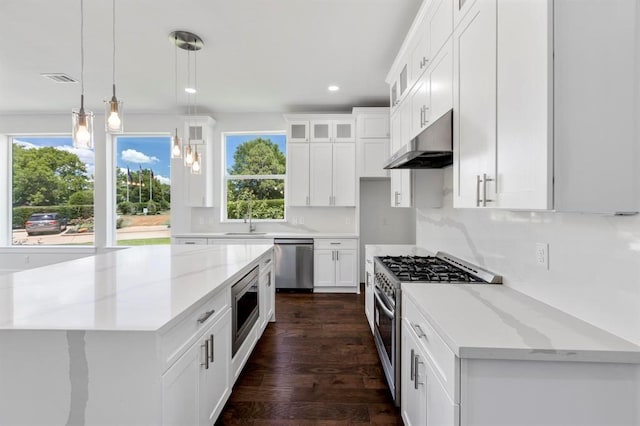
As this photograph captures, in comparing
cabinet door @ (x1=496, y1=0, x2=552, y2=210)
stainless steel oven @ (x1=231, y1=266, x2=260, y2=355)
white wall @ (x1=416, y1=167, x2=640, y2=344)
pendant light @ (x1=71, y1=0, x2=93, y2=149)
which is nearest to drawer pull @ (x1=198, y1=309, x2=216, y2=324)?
stainless steel oven @ (x1=231, y1=266, x2=260, y2=355)

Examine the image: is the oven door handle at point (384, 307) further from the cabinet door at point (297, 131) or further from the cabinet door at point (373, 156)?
the cabinet door at point (297, 131)

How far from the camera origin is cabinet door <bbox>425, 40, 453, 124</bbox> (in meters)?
1.91

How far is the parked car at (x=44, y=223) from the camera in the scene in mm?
5766

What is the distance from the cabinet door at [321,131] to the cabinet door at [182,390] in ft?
13.1

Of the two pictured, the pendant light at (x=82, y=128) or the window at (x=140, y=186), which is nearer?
the pendant light at (x=82, y=128)

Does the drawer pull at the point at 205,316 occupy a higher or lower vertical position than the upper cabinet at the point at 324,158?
lower

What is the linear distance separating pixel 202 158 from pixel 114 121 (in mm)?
3113

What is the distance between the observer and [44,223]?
19.0ft

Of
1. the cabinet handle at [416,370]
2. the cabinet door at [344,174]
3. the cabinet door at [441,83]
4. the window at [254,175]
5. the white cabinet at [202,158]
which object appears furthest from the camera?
the window at [254,175]

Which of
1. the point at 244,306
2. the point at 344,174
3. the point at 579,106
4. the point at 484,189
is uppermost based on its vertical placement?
the point at 344,174

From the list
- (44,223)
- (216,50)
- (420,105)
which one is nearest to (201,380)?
(420,105)

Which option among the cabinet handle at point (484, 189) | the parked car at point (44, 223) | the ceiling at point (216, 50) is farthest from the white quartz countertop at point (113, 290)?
the parked car at point (44, 223)

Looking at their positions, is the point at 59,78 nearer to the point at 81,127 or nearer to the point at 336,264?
the point at 81,127

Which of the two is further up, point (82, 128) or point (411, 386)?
point (82, 128)
